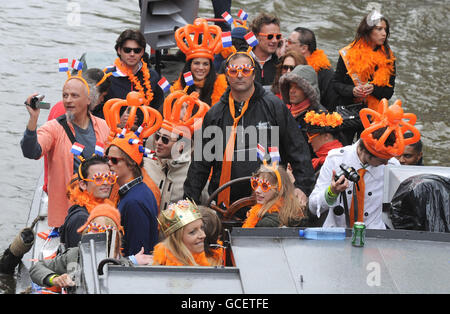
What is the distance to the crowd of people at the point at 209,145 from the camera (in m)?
5.21

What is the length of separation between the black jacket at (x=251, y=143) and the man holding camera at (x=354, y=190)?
65 cm

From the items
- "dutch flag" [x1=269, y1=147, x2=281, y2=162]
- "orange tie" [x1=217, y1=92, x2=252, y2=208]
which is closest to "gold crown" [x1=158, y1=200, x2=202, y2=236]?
"dutch flag" [x1=269, y1=147, x2=281, y2=162]

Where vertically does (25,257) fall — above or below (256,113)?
below

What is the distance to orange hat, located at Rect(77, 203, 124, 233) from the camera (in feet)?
16.8

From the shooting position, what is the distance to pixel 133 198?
553 cm

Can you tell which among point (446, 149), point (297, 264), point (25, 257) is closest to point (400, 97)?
point (446, 149)

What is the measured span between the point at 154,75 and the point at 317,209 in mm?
2955

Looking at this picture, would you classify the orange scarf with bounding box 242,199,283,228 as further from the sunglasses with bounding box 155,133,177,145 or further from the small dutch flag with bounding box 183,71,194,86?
the small dutch flag with bounding box 183,71,194,86

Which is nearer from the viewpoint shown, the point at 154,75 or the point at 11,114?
the point at 154,75

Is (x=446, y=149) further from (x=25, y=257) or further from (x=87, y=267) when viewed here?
(x=87, y=267)

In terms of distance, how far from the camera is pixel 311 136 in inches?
254

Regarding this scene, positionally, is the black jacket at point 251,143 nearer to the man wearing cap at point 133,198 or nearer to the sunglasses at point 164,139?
the sunglasses at point 164,139

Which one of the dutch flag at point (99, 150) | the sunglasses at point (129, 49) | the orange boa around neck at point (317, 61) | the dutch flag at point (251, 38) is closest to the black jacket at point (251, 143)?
the dutch flag at point (99, 150)

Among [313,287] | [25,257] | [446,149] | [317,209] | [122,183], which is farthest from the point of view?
[446,149]
